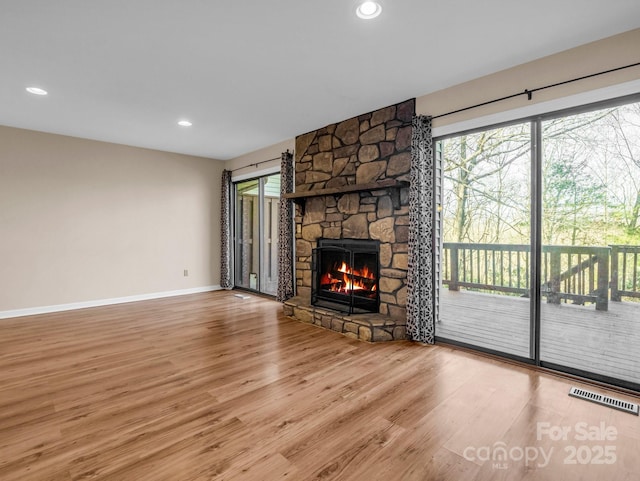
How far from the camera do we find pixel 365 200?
4.08 metres

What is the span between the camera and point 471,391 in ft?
7.93

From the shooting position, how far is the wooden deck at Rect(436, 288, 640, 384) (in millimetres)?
2549

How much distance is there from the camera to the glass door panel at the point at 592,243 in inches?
99.0

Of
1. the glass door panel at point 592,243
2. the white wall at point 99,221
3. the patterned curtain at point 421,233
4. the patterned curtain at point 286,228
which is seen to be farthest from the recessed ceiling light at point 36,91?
the glass door panel at point 592,243

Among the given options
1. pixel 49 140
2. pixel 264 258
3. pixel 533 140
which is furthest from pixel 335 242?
pixel 49 140

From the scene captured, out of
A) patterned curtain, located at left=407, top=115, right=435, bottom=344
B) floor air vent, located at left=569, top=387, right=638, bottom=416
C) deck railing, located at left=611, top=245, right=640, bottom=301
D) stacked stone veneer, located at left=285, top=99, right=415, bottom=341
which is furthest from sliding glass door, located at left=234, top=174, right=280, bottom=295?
deck railing, located at left=611, top=245, right=640, bottom=301

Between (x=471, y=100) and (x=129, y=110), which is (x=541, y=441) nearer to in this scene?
(x=471, y=100)

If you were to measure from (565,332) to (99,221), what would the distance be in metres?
6.36

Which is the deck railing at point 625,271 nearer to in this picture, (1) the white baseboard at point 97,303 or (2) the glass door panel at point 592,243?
(2) the glass door panel at point 592,243

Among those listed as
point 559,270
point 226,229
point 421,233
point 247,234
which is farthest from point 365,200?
point 226,229

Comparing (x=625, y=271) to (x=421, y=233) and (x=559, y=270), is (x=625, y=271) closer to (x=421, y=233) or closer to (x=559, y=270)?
(x=559, y=270)

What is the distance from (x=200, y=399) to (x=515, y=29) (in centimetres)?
354

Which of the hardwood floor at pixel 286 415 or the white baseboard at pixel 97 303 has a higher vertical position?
the white baseboard at pixel 97 303

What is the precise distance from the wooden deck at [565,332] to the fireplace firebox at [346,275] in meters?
0.94
